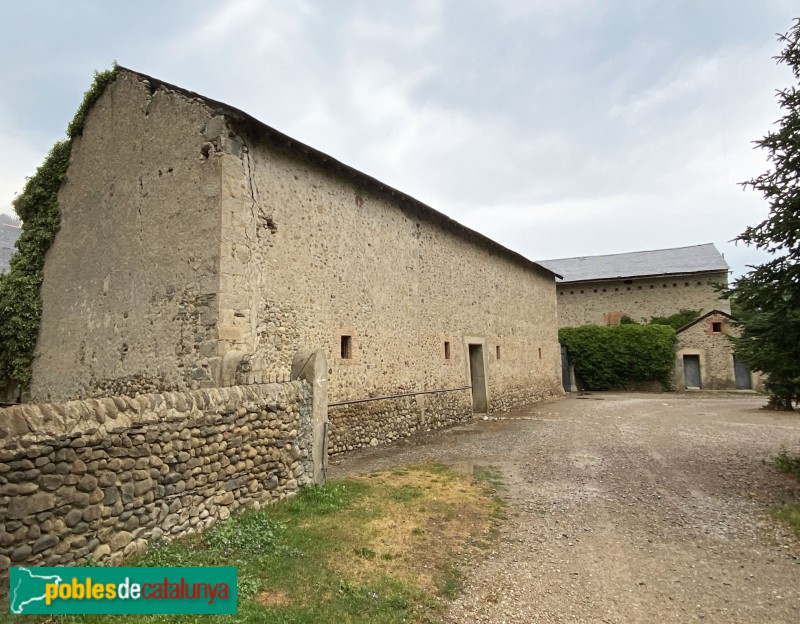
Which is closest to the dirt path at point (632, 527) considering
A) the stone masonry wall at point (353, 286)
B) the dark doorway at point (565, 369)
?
the stone masonry wall at point (353, 286)

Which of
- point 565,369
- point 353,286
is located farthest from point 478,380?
point 565,369

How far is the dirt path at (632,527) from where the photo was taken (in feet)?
12.0

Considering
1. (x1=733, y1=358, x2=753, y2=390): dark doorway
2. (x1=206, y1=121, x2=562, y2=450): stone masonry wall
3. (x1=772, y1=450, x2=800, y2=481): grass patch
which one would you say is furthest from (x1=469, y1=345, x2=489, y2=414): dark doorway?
(x1=733, y1=358, x2=753, y2=390): dark doorway

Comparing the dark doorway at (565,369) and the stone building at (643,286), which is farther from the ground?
the stone building at (643,286)

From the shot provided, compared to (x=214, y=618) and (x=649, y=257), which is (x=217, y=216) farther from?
(x=649, y=257)

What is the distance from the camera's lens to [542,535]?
5090 millimetres

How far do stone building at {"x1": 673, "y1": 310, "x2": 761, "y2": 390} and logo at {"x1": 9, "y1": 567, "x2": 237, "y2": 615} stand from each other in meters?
25.2

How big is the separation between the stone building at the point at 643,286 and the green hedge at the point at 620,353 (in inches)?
117

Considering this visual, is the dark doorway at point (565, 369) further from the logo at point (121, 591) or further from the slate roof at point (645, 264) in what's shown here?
the logo at point (121, 591)

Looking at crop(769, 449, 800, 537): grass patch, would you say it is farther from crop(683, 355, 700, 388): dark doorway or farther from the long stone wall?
crop(683, 355, 700, 388): dark doorway

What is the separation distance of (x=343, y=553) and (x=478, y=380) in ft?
39.1

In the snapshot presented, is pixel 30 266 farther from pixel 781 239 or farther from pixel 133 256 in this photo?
pixel 781 239

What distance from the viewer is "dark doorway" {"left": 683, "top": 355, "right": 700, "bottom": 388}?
23547 millimetres

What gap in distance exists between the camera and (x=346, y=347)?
1019 centimetres
